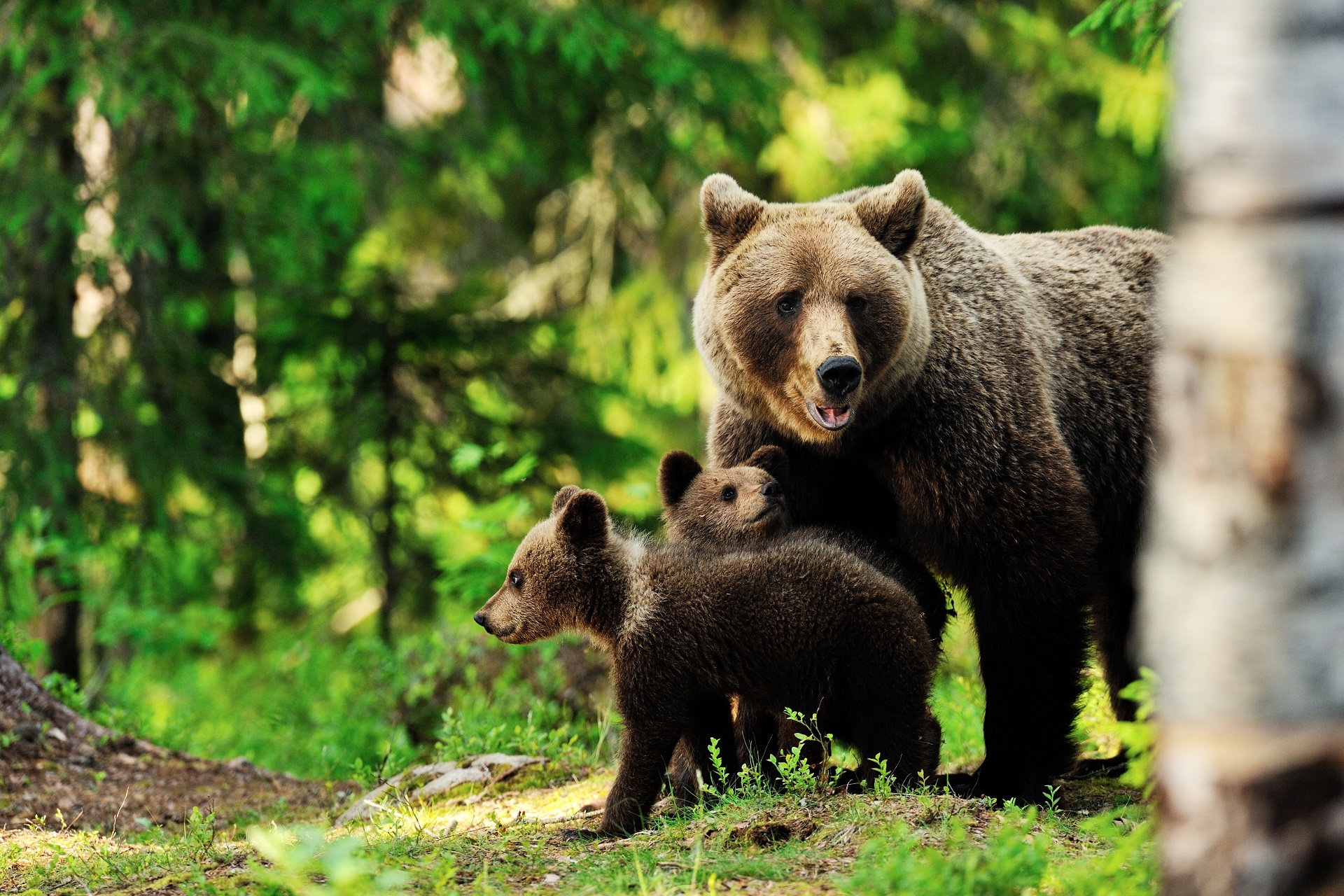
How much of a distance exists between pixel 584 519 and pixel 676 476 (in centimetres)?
66

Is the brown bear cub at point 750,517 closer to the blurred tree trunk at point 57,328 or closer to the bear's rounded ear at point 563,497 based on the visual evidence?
the bear's rounded ear at point 563,497

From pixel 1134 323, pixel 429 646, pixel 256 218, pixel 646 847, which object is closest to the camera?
pixel 646 847

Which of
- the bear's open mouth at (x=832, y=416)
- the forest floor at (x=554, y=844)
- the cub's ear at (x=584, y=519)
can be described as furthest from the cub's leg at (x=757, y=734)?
the bear's open mouth at (x=832, y=416)

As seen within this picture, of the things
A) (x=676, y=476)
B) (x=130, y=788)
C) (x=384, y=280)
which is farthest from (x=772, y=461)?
(x=384, y=280)

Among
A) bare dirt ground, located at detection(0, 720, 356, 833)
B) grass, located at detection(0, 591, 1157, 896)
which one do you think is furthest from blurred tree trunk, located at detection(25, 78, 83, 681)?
grass, located at detection(0, 591, 1157, 896)

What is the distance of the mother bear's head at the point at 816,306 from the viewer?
4.80 meters

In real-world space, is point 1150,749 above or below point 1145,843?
above

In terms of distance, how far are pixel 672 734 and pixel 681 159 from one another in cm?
813

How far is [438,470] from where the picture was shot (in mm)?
11219

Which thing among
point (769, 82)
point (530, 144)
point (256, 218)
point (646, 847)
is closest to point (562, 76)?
point (530, 144)

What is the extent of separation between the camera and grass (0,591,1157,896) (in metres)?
3.02

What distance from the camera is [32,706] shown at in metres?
6.07

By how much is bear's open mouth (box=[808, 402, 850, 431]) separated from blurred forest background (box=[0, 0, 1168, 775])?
1912mm

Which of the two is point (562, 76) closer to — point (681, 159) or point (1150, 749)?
point (681, 159)
